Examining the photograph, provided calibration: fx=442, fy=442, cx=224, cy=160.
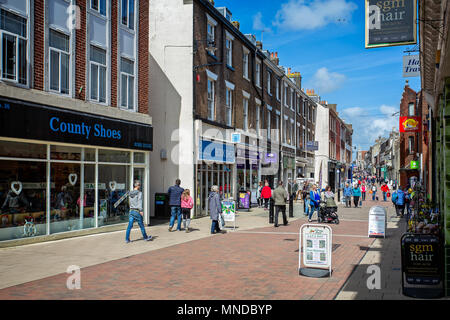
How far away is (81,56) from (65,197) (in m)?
4.47

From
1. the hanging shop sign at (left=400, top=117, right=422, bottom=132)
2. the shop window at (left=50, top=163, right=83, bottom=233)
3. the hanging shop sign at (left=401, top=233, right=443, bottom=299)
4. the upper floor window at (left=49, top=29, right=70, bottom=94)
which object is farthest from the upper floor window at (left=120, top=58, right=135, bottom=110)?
the hanging shop sign at (left=400, top=117, right=422, bottom=132)

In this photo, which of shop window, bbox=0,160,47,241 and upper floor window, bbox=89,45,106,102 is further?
upper floor window, bbox=89,45,106,102

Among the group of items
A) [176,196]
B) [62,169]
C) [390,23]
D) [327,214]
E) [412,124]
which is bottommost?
[327,214]

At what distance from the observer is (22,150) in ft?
39.4

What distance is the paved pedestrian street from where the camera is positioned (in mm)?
7168

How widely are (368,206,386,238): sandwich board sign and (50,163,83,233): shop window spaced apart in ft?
30.7

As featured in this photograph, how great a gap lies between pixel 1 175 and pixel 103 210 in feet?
14.2

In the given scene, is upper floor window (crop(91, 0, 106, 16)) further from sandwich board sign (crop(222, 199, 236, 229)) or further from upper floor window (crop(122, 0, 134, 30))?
sandwich board sign (crop(222, 199, 236, 229))

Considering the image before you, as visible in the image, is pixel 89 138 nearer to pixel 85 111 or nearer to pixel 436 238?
pixel 85 111

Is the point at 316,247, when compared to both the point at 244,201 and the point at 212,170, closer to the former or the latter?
the point at 212,170

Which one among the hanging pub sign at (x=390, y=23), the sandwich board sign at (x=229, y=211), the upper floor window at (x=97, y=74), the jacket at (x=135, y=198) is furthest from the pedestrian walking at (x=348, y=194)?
the hanging pub sign at (x=390, y=23)

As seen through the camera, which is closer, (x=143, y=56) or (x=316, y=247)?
(x=316, y=247)

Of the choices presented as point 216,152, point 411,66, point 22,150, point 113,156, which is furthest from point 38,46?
point 216,152
